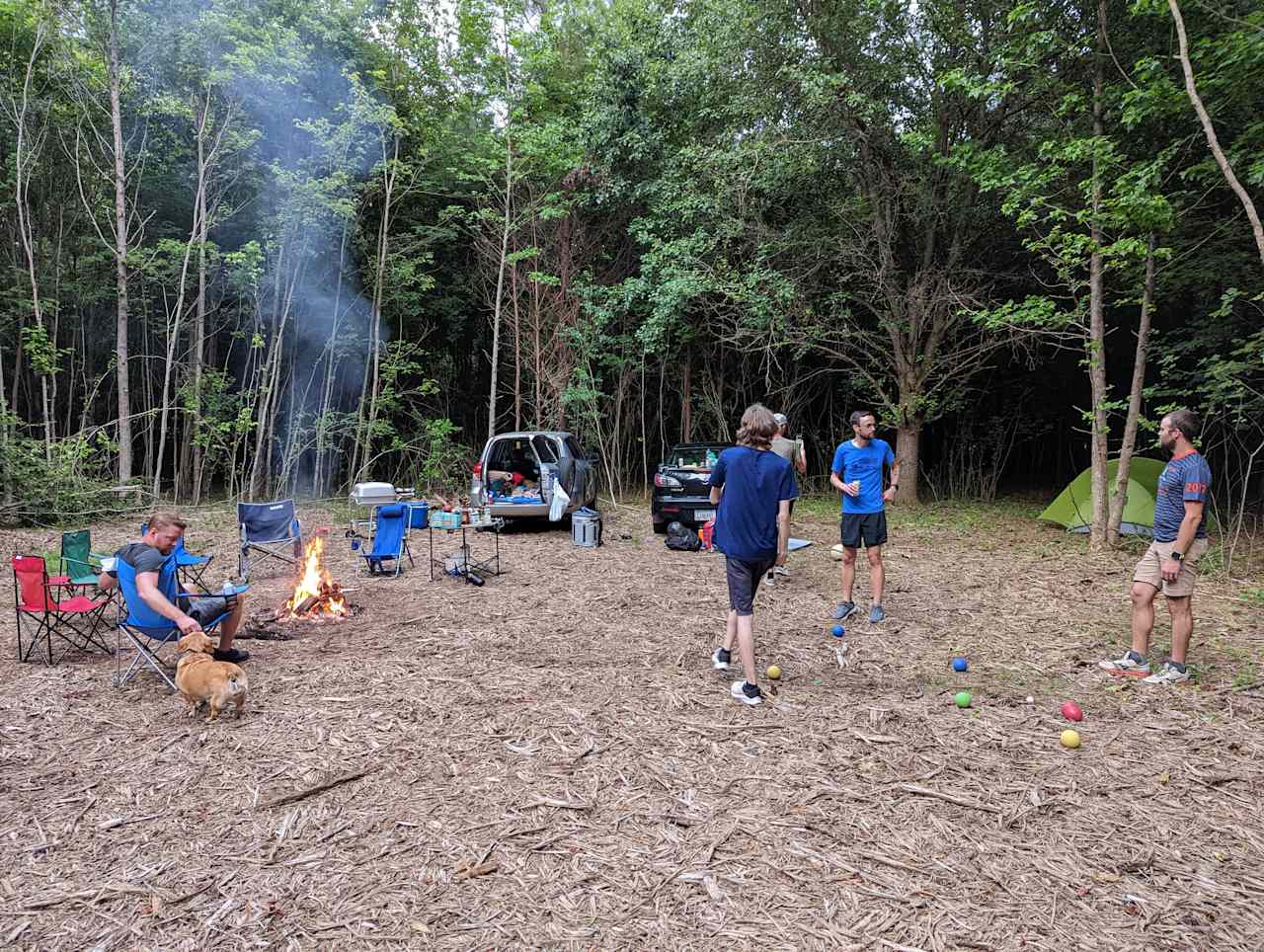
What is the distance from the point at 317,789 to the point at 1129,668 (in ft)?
13.6

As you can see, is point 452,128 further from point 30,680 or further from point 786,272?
point 30,680

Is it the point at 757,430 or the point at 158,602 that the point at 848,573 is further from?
the point at 158,602

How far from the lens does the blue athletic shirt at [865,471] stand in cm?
480

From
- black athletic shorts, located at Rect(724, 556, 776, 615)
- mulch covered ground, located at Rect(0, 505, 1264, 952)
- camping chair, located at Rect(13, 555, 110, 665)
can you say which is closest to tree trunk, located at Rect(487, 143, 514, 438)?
camping chair, located at Rect(13, 555, 110, 665)

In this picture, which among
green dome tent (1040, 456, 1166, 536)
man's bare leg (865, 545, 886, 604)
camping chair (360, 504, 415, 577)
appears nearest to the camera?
man's bare leg (865, 545, 886, 604)

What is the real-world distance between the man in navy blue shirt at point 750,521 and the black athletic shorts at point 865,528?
151 cm

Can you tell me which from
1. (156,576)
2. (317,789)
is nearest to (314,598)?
(156,576)

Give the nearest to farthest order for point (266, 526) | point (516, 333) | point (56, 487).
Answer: point (266, 526)
point (56, 487)
point (516, 333)

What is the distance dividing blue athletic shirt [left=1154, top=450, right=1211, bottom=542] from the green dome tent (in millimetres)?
5305

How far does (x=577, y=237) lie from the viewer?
504 inches

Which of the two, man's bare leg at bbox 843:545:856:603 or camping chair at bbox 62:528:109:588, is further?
man's bare leg at bbox 843:545:856:603

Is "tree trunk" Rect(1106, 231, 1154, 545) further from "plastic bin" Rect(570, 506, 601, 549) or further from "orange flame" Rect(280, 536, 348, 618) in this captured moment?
"orange flame" Rect(280, 536, 348, 618)

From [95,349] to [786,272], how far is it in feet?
42.8

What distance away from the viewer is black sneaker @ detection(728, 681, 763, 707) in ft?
11.1
